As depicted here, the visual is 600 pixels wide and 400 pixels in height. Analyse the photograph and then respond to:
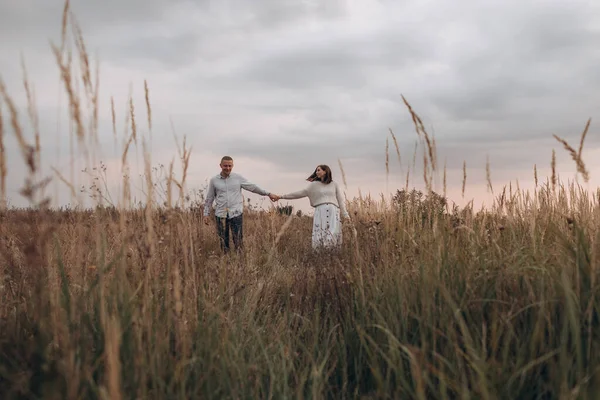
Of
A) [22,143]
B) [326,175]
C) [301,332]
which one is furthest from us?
[326,175]

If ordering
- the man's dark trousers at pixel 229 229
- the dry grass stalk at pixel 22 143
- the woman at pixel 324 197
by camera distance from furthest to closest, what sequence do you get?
the woman at pixel 324 197 → the man's dark trousers at pixel 229 229 → the dry grass stalk at pixel 22 143

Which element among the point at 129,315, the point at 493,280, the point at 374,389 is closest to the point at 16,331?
the point at 129,315

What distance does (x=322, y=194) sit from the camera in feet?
29.2

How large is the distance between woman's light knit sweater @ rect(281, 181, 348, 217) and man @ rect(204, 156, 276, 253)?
0.64 metres

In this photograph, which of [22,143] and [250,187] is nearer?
[22,143]

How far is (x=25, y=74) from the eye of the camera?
199cm

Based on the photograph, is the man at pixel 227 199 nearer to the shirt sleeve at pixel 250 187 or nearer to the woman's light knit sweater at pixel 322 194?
the shirt sleeve at pixel 250 187

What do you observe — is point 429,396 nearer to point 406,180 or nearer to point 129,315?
point 129,315

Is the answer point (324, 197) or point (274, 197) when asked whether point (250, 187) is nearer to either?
point (274, 197)

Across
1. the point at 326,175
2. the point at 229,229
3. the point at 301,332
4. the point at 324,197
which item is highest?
the point at 326,175

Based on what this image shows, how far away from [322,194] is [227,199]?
65.4 inches

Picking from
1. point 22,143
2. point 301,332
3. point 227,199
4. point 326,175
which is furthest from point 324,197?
point 22,143

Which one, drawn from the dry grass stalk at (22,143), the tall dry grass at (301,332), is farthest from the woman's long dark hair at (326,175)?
the dry grass stalk at (22,143)

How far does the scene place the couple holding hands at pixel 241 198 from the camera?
8591mm
